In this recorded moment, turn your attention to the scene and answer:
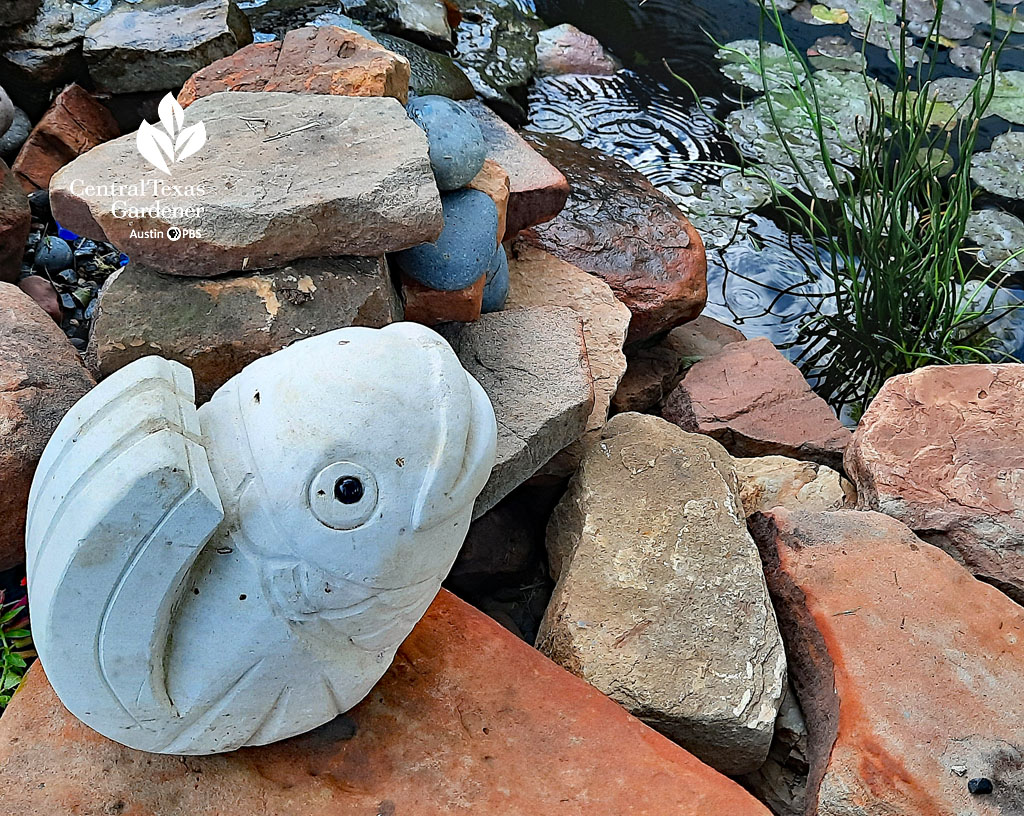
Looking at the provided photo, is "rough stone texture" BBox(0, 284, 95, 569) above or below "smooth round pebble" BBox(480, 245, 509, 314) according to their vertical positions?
above

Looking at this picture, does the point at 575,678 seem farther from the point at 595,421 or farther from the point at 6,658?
the point at 6,658

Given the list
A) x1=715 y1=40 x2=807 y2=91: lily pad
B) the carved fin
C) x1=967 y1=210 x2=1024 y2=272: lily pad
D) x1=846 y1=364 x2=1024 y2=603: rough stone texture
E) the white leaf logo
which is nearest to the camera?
the carved fin

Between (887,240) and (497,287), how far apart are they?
1363 millimetres

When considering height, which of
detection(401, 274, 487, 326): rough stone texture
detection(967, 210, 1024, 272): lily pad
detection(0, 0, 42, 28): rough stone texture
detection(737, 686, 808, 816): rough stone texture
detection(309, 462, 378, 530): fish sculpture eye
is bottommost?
detection(737, 686, 808, 816): rough stone texture

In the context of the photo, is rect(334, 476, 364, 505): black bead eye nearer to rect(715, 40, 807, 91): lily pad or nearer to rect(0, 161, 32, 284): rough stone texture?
rect(0, 161, 32, 284): rough stone texture

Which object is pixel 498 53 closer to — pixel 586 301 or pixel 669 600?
pixel 586 301

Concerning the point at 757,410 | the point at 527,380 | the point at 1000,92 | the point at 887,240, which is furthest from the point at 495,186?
the point at 1000,92

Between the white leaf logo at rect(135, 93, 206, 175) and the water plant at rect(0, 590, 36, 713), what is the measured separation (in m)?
0.92

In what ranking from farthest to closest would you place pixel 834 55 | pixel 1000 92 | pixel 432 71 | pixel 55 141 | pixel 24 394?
pixel 834 55 → pixel 1000 92 → pixel 432 71 → pixel 55 141 → pixel 24 394

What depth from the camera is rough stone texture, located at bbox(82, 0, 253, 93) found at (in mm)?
3039

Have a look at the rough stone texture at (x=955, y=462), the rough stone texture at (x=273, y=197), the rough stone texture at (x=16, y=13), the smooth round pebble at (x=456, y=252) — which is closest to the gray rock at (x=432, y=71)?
the rough stone texture at (x=16, y=13)

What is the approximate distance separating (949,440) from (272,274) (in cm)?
162

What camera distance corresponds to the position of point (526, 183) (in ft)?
8.20

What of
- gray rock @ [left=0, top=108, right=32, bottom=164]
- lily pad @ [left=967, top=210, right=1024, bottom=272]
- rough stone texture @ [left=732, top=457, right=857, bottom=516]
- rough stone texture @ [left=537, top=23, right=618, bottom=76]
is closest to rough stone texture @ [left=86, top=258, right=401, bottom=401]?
rough stone texture @ [left=732, top=457, right=857, bottom=516]
